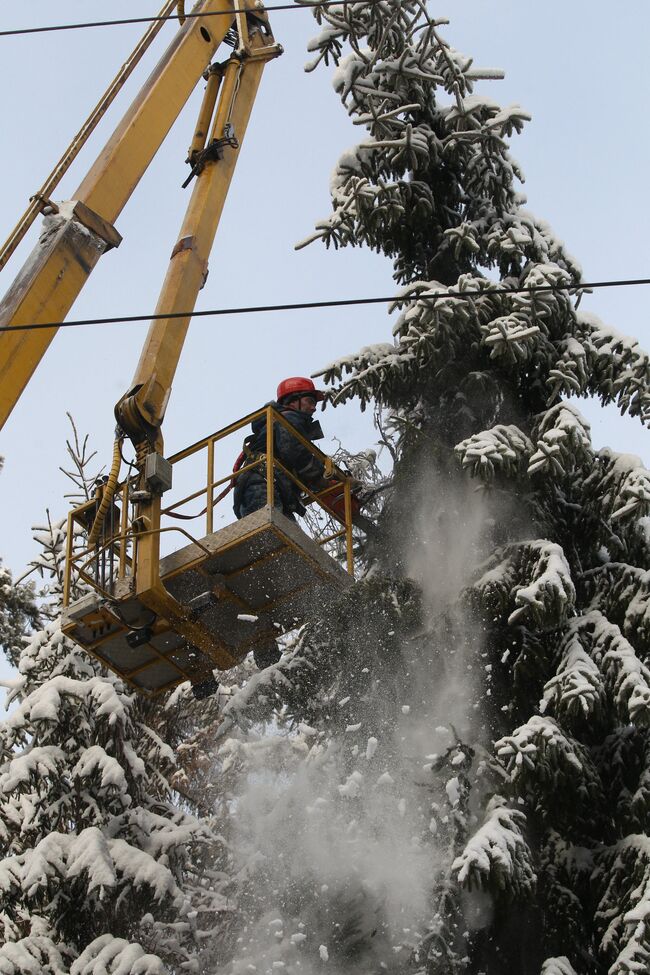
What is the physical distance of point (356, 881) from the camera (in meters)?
12.2

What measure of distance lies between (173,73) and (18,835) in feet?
26.3

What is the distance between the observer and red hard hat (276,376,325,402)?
13766 mm

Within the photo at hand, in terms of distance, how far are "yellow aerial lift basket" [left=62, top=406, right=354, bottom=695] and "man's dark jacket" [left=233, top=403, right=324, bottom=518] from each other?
0.46 feet

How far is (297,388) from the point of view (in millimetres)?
13805

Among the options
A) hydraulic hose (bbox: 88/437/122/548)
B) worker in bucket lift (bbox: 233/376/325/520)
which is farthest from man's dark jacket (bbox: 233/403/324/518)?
hydraulic hose (bbox: 88/437/122/548)

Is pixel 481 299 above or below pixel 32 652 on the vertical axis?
above

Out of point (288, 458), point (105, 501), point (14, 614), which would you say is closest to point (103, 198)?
point (105, 501)

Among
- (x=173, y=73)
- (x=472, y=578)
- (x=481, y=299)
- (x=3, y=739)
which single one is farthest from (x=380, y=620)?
(x=173, y=73)

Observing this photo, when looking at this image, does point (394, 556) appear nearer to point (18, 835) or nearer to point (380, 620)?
point (380, 620)

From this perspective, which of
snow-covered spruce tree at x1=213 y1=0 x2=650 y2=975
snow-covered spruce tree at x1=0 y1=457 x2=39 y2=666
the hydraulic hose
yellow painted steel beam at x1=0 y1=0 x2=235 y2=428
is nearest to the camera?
snow-covered spruce tree at x1=213 y1=0 x2=650 y2=975

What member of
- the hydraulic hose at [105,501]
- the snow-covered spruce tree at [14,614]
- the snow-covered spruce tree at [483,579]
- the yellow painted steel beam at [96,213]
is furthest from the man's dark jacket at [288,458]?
the snow-covered spruce tree at [14,614]

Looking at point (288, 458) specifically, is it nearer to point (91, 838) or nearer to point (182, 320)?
point (182, 320)

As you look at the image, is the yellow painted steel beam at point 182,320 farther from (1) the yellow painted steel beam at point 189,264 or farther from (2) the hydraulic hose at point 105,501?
(2) the hydraulic hose at point 105,501

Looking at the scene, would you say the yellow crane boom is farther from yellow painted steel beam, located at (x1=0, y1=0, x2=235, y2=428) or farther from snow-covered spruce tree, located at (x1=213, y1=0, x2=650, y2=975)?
snow-covered spruce tree, located at (x1=213, y1=0, x2=650, y2=975)
